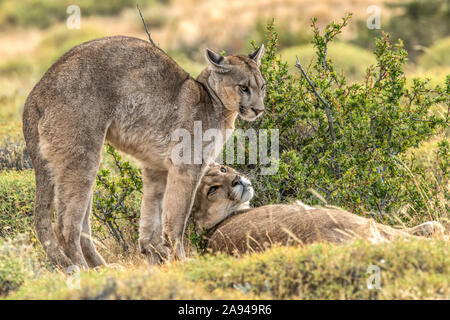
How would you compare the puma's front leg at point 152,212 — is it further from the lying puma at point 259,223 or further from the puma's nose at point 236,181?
the puma's nose at point 236,181

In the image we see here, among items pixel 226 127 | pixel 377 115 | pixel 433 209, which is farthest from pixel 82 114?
pixel 433 209

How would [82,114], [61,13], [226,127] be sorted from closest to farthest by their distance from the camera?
[82,114] → [226,127] → [61,13]

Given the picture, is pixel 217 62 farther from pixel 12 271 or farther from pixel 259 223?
pixel 12 271

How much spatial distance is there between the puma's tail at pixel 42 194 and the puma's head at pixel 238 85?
6.26ft

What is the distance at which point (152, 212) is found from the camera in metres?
7.79

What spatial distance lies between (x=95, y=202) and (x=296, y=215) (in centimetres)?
280

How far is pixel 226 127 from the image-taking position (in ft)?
25.2

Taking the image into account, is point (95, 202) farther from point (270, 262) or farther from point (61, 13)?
point (61, 13)

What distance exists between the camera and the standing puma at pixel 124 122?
668 cm

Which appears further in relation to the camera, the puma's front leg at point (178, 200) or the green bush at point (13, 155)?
the green bush at point (13, 155)

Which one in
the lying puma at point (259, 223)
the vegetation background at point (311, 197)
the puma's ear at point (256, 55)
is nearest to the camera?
the vegetation background at point (311, 197)

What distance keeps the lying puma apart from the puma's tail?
158cm

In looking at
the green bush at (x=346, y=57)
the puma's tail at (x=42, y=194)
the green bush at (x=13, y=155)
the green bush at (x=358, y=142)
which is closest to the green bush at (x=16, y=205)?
the green bush at (x=13, y=155)
